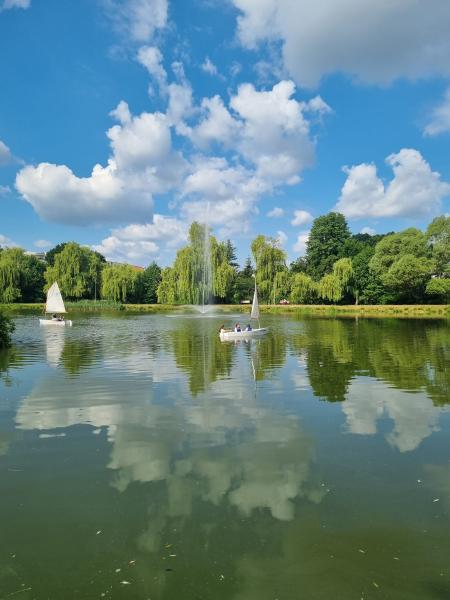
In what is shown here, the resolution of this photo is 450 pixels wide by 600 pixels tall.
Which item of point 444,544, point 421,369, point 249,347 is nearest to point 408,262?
point 249,347

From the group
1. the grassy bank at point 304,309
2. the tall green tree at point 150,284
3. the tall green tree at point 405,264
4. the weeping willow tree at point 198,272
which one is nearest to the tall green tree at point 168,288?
the weeping willow tree at point 198,272

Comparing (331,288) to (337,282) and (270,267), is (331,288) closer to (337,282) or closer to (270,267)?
(337,282)

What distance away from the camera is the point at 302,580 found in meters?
5.00

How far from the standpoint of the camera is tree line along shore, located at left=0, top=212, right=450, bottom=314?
66125mm

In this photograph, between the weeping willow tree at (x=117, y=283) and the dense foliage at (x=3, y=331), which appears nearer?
the dense foliage at (x=3, y=331)

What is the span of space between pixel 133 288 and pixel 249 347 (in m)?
56.5

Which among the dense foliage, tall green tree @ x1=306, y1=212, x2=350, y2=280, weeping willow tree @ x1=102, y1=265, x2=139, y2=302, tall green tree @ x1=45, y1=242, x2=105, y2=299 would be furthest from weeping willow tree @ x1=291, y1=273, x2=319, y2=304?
the dense foliage

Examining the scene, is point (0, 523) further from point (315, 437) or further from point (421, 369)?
point (421, 369)

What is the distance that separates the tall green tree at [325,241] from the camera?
82.5 m

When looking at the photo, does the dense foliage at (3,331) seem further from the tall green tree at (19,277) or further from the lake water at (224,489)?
the tall green tree at (19,277)

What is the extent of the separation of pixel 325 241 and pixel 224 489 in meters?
82.5

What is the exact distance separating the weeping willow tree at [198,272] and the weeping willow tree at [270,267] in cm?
472

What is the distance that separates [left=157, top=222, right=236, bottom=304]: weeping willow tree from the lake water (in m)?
53.7

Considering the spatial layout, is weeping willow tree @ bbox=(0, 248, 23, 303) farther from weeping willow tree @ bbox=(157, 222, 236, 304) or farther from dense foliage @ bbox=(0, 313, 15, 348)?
dense foliage @ bbox=(0, 313, 15, 348)
